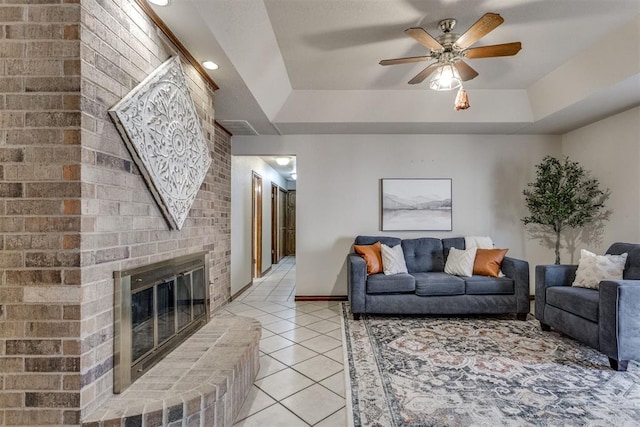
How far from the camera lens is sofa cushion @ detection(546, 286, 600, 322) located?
8.21ft

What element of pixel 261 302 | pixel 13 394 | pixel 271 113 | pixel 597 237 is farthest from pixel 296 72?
pixel 597 237

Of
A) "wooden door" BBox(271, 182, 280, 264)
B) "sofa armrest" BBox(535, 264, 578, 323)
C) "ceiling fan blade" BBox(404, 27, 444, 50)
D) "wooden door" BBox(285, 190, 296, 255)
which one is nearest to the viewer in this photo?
"ceiling fan blade" BBox(404, 27, 444, 50)

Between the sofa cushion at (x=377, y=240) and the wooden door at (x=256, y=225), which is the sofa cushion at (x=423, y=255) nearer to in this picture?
the sofa cushion at (x=377, y=240)

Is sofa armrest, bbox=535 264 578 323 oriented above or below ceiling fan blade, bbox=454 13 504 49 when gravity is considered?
below

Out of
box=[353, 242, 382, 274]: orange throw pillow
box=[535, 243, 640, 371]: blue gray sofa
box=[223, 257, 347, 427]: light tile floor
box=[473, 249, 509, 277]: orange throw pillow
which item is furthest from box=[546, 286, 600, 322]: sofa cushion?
box=[223, 257, 347, 427]: light tile floor

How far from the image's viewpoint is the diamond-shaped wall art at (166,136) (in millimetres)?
1574

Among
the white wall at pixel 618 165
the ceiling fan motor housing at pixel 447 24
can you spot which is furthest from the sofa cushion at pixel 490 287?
the ceiling fan motor housing at pixel 447 24

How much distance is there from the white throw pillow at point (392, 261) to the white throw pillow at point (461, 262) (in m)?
0.53

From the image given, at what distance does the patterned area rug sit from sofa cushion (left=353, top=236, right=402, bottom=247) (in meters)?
1.14

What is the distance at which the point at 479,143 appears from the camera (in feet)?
14.4

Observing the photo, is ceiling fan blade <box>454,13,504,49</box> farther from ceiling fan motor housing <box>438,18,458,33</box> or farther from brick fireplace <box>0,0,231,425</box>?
brick fireplace <box>0,0,231,425</box>

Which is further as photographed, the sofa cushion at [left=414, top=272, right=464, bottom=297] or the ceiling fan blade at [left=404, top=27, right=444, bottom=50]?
the sofa cushion at [left=414, top=272, right=464, bottom=297]

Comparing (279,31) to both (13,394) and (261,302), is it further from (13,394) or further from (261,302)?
(261,302)

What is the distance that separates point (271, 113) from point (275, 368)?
2.63 metres
